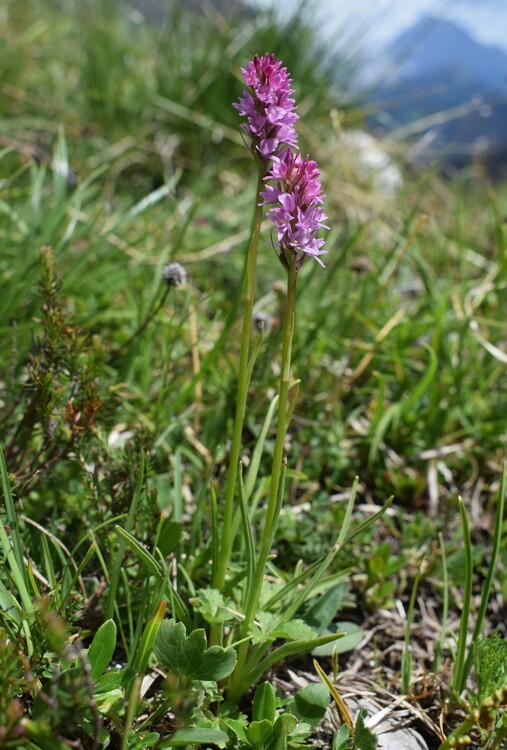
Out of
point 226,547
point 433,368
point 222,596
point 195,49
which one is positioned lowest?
point 222,596

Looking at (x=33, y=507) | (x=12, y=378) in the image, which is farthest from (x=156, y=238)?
(x=33, y=507)

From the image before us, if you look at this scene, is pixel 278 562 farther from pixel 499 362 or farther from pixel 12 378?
pixel 499 362

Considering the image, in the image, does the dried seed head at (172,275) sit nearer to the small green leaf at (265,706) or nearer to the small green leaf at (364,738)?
the small green leaf at (265,706)

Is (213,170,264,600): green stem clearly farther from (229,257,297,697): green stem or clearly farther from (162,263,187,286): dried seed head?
(162,263,187,286): dried seed head

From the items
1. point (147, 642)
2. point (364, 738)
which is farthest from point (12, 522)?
point (364, 738)

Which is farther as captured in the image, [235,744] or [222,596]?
[222,596]

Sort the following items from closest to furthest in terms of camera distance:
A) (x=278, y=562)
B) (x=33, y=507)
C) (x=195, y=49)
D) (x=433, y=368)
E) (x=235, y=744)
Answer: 1. (x=235, y=744)
2. (x=33, y=507)
3. (x=278, y=562)
4. (x=433, y=368)
5. (x=195, y=49)

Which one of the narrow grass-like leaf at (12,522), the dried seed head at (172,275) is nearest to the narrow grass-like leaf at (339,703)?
the narrow grass-like leaf at (12,522)

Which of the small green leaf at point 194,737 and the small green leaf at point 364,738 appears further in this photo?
the small green leaf at point 364,738
